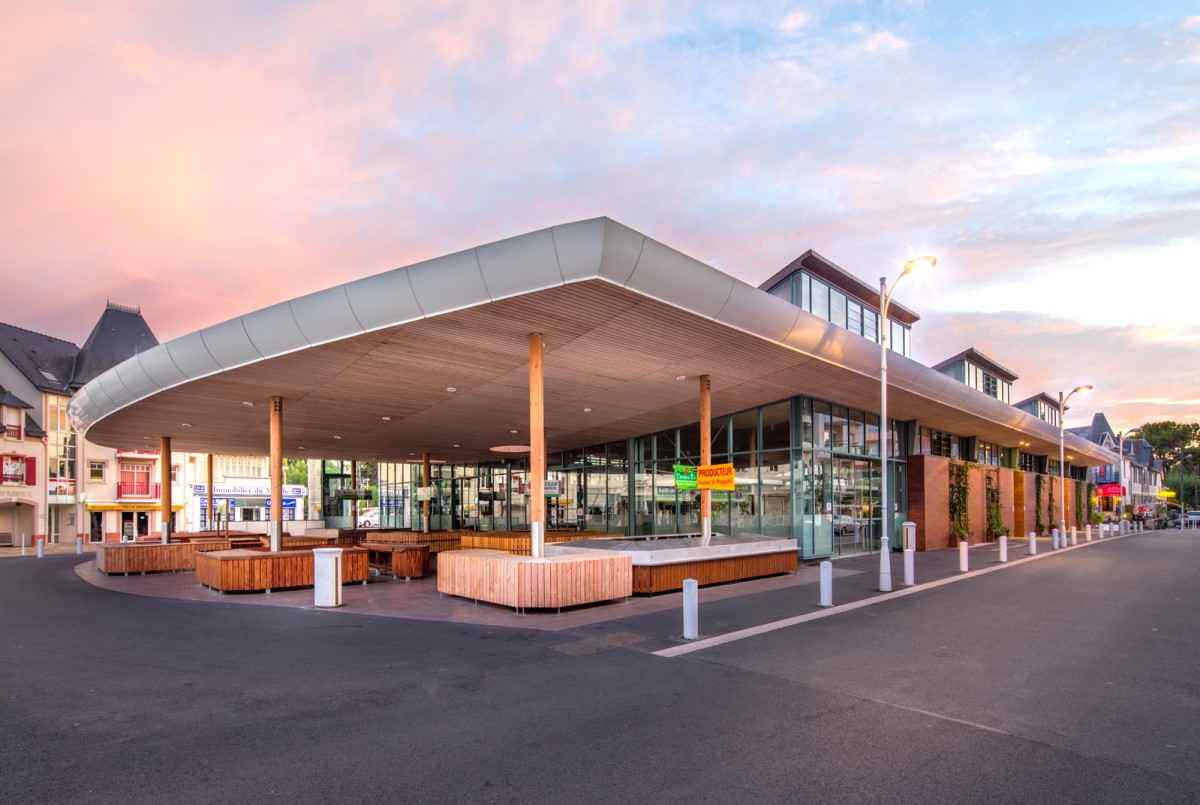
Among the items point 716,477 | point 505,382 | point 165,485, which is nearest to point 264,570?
point 505,382

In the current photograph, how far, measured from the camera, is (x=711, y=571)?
54.2 ft

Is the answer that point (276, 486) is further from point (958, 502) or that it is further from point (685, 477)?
point (958, 502)

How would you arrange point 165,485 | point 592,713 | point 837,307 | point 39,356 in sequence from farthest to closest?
point 39,356, point 837,307, point 165,485, point 592,713

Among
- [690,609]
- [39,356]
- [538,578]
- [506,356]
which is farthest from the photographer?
[39,356]

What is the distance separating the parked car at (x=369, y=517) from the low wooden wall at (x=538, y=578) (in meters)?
41.5

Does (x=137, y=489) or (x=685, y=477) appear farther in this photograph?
(x=137, y=489)

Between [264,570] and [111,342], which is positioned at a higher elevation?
[111,342]

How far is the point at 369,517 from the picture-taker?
182ft

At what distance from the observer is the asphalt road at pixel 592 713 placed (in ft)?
17.0

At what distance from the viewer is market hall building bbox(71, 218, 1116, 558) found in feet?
37.5

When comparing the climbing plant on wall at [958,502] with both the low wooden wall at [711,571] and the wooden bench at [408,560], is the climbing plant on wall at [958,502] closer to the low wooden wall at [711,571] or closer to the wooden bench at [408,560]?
the low wooden wall at [711,571]

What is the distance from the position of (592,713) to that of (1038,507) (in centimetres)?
4480

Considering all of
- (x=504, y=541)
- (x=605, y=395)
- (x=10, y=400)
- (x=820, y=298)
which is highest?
(x=820, y=298)

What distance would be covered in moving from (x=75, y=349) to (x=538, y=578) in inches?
2017
